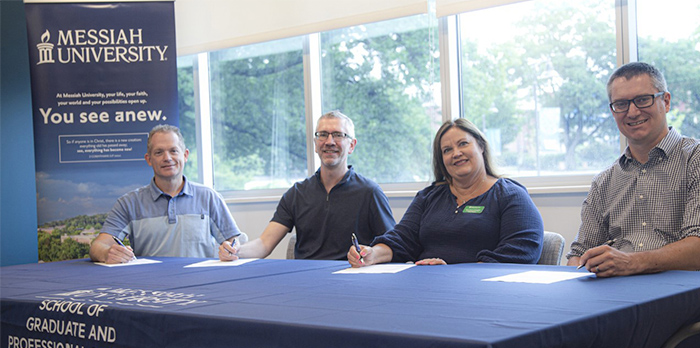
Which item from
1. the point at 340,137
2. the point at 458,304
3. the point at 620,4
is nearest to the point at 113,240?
the point at 340,137

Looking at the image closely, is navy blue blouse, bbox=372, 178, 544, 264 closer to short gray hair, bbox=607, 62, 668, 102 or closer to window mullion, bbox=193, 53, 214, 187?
short gray hair, bbox=607, 62, 668, 102

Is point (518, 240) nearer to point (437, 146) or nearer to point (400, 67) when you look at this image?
point (437, 146)

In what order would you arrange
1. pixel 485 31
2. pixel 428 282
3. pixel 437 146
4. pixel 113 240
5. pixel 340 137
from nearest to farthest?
1. pixel 428 282
2. pixel 437 146
3. pixel 113 240
4. pixel 340 137
5. pixel 485 31

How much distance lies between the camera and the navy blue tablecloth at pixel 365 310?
1.08m

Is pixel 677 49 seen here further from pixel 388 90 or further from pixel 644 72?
pixel 388 90

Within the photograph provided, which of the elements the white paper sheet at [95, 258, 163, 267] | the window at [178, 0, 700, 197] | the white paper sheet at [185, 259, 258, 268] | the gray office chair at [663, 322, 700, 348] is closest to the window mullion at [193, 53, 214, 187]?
the window at [178, 0, 700, 197]

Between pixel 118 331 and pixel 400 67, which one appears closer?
pixel 118 331

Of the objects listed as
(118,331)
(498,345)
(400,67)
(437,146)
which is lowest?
(118,331)

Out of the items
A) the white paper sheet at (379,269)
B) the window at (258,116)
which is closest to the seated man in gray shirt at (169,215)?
the white paper sheet at (379,269)

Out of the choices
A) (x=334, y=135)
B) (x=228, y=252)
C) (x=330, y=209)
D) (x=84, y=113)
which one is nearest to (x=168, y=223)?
(x=228, y=252)

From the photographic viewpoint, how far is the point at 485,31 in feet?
13.6

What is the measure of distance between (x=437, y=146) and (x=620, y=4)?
1647 mm

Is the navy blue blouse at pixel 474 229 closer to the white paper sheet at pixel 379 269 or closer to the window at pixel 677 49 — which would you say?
the white paper sheet at pixel 379 269

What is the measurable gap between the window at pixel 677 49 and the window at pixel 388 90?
4.36ft
